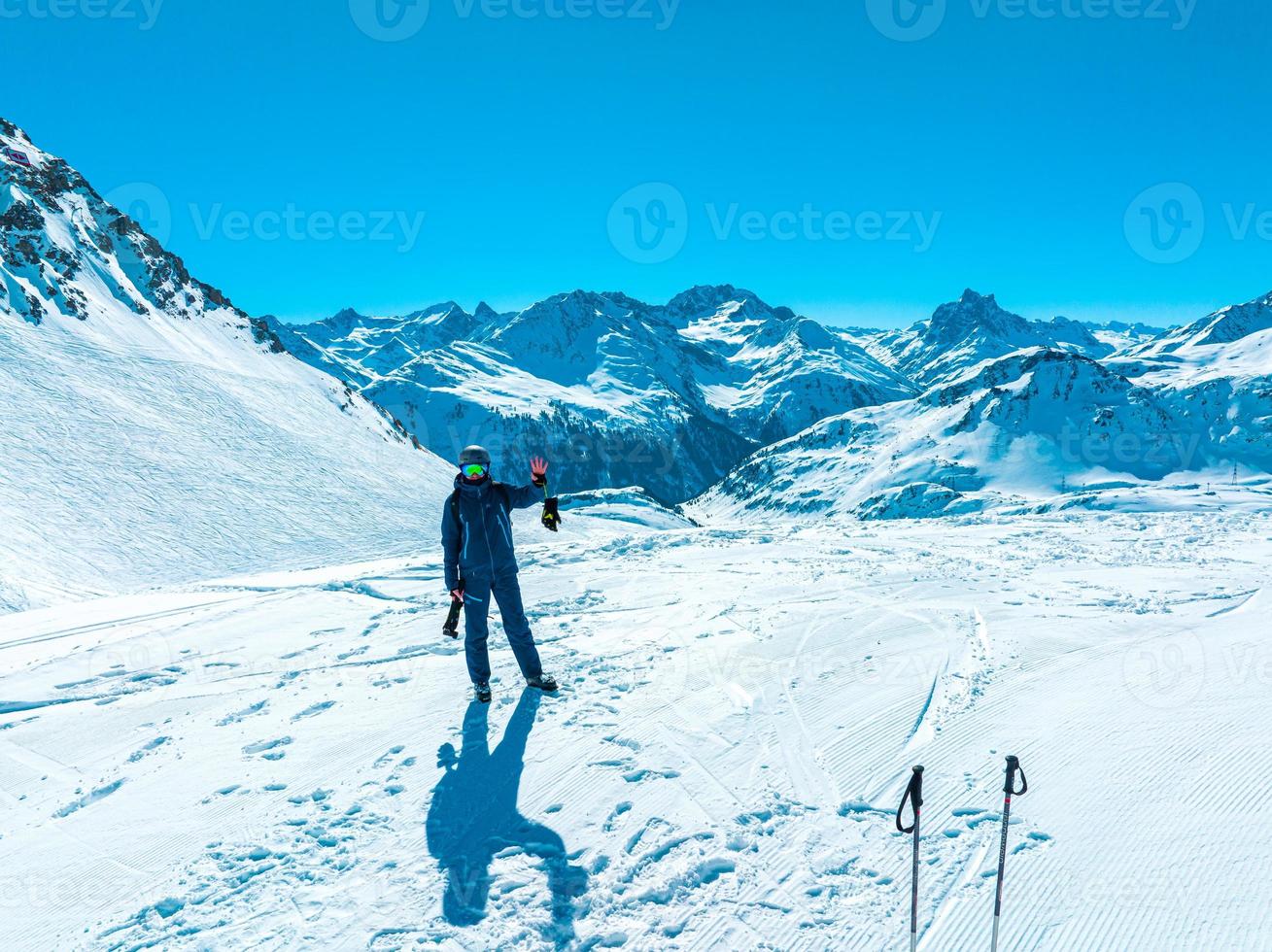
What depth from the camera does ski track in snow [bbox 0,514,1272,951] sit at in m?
4.26

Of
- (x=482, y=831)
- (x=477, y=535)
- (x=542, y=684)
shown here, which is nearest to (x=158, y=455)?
(x=477, y=535)

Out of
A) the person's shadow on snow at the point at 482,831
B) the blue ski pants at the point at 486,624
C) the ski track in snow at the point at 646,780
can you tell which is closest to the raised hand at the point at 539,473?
the blue ski pants at the point at 486,624

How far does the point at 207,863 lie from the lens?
4.86m

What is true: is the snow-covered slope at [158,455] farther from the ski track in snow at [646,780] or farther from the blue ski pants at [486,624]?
the blue ski pants at [486,624]

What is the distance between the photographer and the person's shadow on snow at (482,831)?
4410mm

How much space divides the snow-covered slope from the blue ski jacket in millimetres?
14098

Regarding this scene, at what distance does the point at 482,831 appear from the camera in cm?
513

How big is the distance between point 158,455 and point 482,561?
29195 millimetres

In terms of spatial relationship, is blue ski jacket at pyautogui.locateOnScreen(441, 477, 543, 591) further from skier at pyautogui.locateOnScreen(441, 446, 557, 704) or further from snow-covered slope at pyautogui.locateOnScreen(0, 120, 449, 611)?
snow-covered slope at pyautogui.locateOnScreen(0, 120, 449, 611)

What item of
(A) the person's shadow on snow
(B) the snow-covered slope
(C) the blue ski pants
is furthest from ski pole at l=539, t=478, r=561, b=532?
(B) the snow-covered slope

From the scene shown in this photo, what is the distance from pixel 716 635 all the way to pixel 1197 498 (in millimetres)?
159496

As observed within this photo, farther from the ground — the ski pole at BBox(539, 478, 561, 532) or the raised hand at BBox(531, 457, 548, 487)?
the raised hand at BBox(531, 457, 548, 487)

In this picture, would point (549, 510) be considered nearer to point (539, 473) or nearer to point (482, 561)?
point (539, 473)

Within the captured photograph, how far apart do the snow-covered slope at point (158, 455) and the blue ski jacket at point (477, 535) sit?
1410 centimetres
